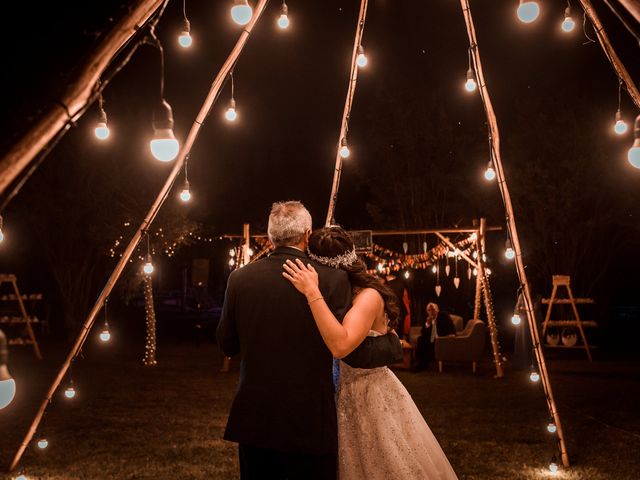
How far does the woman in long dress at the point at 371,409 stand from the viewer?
3314mm

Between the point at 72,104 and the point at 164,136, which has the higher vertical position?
the point at 164,136

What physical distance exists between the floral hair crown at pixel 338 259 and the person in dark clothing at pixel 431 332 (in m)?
9.94

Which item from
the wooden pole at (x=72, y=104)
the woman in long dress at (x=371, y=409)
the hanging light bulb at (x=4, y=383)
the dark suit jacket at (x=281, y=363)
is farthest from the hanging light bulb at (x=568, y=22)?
the hanging light bulb at (x=4, y=383)

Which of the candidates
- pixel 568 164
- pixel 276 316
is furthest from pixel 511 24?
pixel 276 316

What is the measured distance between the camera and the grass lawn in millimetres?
5980

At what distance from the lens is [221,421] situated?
8.06m

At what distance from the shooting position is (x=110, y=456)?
6.34m

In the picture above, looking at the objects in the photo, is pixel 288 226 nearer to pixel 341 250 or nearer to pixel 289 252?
pixel 289 252

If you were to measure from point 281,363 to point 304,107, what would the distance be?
76.0 ft

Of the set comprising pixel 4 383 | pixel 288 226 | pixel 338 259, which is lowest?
pixel 4 383

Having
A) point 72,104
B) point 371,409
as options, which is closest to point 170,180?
point 371,409

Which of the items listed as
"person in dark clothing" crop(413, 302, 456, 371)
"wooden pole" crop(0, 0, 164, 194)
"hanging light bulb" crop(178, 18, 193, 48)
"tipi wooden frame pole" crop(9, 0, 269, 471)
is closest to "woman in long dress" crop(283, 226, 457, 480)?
"wooden pole" crop(0, 0, 164, 194)

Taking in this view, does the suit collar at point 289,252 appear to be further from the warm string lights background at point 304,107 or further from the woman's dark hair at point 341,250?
the warm string lights background at point 304,107

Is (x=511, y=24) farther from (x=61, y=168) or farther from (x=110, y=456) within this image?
(x=110, y=456)
